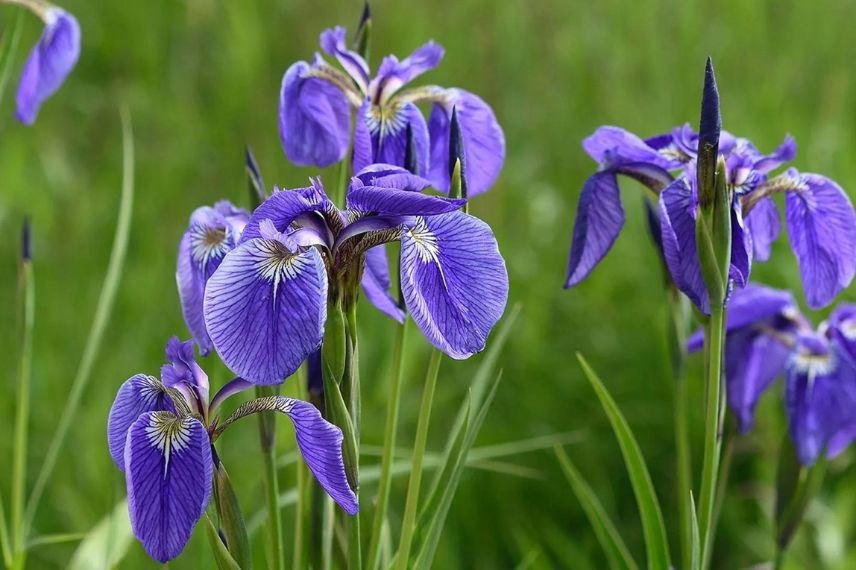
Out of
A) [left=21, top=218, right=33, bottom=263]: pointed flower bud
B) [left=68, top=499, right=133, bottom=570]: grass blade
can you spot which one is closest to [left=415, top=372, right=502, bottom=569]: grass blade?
[left=68, top=499, right=133, bottom=570]: grass blade

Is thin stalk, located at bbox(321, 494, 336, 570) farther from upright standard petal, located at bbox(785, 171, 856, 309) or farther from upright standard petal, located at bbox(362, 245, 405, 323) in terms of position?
upright standard petal, located at bbox(785, 171, 856, 309)

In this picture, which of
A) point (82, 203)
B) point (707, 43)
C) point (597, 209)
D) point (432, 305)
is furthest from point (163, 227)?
point (432, 305)

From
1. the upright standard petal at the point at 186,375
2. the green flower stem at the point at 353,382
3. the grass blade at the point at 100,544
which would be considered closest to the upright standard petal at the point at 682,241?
the green flower stem at the point at 353,382

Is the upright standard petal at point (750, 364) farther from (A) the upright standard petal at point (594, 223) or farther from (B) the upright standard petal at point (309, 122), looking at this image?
(B) the upright standard petal at point (309, 122)

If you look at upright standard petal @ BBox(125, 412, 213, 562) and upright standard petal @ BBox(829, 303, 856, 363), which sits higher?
upright standard petal @ BBox(829, 303, 856, 363)

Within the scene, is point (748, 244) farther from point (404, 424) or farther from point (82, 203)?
point (82, 203)

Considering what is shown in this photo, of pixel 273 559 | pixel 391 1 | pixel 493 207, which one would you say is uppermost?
pixel 391 1
